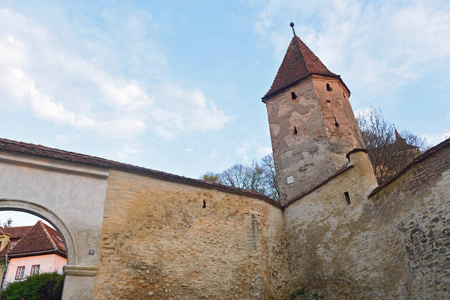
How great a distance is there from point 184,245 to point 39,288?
11075 millimetres

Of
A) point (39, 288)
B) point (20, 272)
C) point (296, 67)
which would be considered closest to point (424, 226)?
point (296, 67)

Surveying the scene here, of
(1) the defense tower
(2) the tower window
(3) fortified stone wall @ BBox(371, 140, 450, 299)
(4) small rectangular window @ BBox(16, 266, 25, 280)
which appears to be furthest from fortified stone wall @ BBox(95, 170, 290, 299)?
(4) small rectangular window @ BBox(16, 266, 25, 280)

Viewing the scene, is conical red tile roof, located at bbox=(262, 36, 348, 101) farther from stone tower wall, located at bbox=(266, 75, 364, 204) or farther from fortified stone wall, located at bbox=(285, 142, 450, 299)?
fortified stone wall, located at bbox=(285, 142, 450, 299)

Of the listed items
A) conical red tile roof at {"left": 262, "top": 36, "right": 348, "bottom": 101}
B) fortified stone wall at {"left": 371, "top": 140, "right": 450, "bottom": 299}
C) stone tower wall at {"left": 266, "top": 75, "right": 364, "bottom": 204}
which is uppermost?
conical red tile roof at {"left": 262, "top": 36, "right": 348, "bottom": 101}

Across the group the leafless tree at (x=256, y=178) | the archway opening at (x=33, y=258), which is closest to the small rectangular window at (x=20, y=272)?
the archway opening at (x=33, y=258)

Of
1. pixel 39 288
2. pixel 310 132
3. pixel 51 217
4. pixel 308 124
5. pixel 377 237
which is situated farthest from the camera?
pixel 39 288

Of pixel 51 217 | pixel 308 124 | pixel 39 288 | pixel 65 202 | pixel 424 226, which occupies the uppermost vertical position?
pixel 308 124

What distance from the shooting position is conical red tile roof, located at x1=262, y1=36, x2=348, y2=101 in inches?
683

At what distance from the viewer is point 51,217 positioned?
8320 millimetres

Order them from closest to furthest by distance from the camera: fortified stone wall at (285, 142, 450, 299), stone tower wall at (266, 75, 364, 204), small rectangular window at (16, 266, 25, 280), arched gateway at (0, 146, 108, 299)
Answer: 1. fortified stone wall at (285, 142, 450, 299)
2. arched gateway at (0, 146, 108, 299)
3. stone tower wall at (266, 75, 364, 204)
4. small rectangular window at (16, 266, 25, 280)

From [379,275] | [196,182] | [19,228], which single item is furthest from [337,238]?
[19,228]

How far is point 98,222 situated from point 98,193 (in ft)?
2.75

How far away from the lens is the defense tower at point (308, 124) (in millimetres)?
15133

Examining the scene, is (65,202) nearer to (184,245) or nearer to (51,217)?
(51,217)
